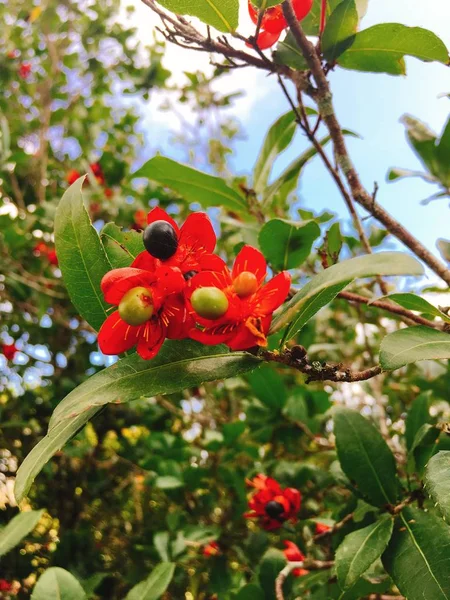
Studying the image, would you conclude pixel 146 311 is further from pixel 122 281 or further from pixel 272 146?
pixel 272 146

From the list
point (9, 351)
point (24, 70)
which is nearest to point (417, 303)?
point (9, 351)

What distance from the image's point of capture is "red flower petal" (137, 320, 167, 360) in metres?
0.69

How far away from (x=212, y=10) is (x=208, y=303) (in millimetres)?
563

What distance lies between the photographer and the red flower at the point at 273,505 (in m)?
1.46

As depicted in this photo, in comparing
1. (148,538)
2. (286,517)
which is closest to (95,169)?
(148,538)

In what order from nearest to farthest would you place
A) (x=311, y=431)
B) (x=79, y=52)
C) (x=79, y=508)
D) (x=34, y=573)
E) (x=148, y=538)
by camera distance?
(x=311, y=431), (x=34, y=573), (x=148, y=538), (x=79, y=508), (x=79, y=52)

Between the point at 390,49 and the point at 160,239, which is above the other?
the point at 390,49

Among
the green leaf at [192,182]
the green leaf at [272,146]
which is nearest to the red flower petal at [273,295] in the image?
the green leaf at [192,182]

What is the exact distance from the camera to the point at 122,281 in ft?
2.22

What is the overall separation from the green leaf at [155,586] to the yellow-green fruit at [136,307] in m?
0.77

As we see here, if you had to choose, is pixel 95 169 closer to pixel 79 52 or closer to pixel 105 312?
pixel 79 52

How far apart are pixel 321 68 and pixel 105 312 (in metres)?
0.62

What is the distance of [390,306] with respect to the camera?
3.35ft

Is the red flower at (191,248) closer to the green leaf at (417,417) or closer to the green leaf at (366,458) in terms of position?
the green leaf at (366,458)
